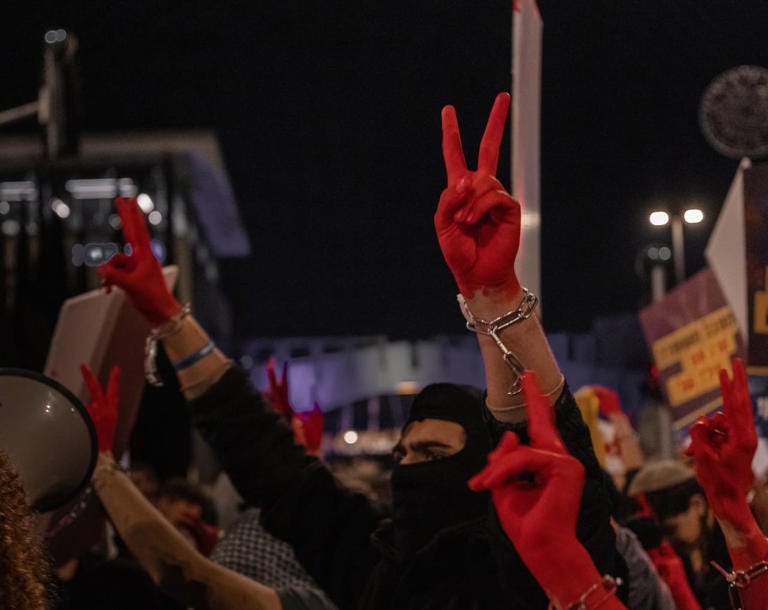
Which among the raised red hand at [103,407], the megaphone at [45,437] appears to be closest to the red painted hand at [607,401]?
the raised red hand at [103,407]

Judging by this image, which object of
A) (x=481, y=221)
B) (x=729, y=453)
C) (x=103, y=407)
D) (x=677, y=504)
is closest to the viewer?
(x=481, y=221)

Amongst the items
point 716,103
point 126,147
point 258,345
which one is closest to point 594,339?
point 126,147

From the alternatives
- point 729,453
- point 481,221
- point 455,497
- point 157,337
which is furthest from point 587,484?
point 157,337

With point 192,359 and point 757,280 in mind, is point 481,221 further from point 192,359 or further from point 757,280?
point 757,280

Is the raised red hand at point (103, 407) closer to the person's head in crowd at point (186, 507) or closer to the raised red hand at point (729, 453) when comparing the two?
the raised red hand at point (729, 453)

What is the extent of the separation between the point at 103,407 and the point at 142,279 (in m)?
0.53

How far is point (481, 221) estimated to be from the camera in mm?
2275

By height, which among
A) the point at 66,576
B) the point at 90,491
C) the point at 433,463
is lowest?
the point at 66,576

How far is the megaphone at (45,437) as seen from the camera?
304cm

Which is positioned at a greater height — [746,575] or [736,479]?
[736,479]

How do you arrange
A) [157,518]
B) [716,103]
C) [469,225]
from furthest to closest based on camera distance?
1. [716,103]
2. [157,518]
3. [469,225]

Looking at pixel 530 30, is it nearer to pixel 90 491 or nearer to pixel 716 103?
pixel 90 491

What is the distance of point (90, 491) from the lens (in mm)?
4344

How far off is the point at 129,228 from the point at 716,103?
634cm
